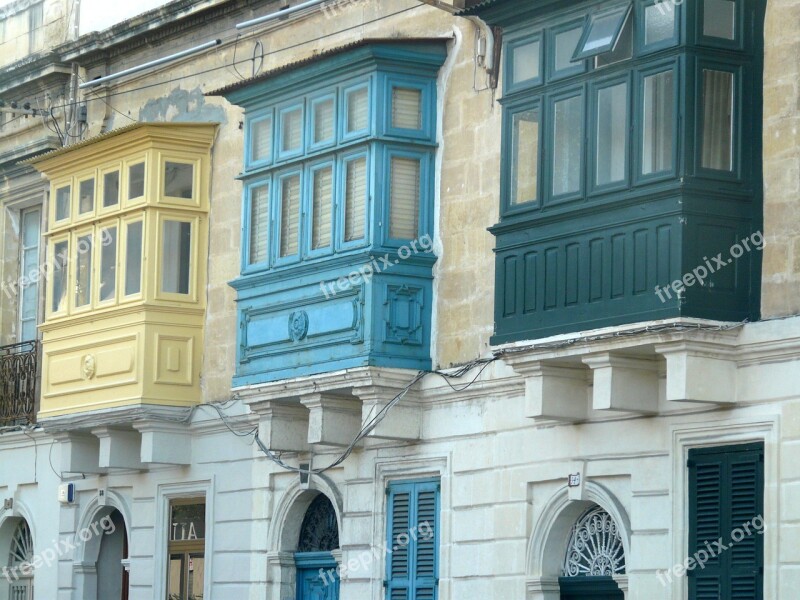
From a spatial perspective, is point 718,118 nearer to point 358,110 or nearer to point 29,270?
point 358,110

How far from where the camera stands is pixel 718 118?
14.5 m

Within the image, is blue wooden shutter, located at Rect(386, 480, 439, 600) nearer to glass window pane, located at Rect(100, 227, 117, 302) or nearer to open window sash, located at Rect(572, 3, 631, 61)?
open window sash, located at Rect(572, 3, 631, 61)

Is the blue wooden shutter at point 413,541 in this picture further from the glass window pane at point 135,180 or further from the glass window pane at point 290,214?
the glass window pane at point 135,180

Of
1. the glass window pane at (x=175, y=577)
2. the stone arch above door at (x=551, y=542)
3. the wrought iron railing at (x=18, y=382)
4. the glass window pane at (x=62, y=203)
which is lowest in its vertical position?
the glass window pane at (x=175, y=577)

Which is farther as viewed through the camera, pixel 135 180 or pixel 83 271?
pixel 83 271

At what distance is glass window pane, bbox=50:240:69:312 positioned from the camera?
71.3 ft

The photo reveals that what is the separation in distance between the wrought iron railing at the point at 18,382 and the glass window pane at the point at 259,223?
5530 mm

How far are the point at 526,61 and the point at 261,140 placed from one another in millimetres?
3966

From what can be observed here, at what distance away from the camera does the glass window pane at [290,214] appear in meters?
18.5

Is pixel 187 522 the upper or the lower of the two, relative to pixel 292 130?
lower

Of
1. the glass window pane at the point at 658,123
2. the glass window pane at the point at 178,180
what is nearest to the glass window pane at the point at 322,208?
the glass window pane at the point at 178,180

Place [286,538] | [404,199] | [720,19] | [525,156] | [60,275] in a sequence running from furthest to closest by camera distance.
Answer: [60,275], [286,538], [404,199], [525,156], [720,19]

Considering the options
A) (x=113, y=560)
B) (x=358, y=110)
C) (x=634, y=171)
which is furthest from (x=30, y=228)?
(x=634, y=171)

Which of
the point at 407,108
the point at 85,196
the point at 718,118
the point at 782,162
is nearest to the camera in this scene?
the point at 782,162
